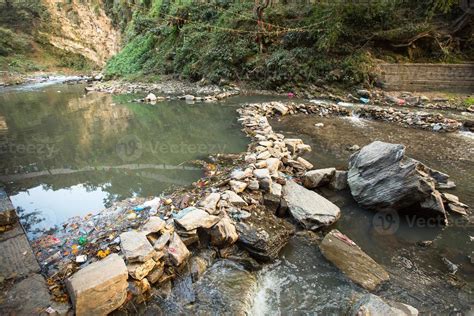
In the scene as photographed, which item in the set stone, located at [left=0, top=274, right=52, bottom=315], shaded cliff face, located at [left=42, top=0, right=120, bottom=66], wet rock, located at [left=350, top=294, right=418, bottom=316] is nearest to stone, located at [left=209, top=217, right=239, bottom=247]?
wet rock, located at [left=350, top=294, right=418, bottom=316]

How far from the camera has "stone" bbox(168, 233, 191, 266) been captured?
2385 mm

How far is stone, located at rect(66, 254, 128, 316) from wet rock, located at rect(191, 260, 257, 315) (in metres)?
0.59

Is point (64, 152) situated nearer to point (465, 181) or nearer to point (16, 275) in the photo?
point (16, 275)

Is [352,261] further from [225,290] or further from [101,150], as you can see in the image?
[101,150]

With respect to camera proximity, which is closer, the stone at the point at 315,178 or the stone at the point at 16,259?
the stone at the point at 16,259

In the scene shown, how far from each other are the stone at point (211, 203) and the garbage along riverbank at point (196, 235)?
0.01 meters

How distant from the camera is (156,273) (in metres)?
2.27

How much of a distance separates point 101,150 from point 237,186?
3481 mm

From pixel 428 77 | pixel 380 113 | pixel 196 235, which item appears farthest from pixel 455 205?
pixel 428 77

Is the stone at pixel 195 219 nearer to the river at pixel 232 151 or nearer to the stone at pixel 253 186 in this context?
the river at pixel 232 151

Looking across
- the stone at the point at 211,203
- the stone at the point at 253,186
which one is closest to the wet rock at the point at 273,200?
the stone at the point at 253,186

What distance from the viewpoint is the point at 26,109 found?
9.84m

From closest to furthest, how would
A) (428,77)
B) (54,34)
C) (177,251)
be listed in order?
(177,251) < (428,77) < (54,34)

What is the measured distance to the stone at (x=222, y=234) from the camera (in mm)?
2699
